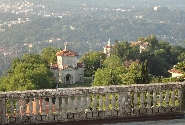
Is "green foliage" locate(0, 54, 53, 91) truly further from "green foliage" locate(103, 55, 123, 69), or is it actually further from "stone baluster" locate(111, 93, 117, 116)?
"stone baluster" locate(111, 93, 117, 116)

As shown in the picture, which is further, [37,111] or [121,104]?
[121,104]

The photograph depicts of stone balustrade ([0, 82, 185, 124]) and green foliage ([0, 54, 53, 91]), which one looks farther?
green foliage ([0, 54, 53, 91])

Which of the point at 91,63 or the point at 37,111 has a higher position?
the point at 37,111

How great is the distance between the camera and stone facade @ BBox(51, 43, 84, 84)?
85.9 metres

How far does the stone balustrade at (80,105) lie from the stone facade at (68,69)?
75247 millimetres

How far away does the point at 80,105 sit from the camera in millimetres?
9812

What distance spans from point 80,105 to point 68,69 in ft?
254

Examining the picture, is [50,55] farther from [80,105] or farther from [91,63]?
[80,105]

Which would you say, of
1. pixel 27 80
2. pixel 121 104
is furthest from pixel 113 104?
pixel 27 80

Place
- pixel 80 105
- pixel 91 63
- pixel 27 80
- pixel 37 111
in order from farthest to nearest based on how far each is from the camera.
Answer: pixel 91 63 < pixel 27 80 < pixel 80 105 < pixel 37 111

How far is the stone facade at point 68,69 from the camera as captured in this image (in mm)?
85938

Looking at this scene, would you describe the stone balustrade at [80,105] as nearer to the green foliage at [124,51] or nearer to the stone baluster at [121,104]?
the stone baluster at [121,104]

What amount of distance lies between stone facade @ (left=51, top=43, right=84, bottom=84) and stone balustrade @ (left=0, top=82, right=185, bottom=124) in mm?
75247

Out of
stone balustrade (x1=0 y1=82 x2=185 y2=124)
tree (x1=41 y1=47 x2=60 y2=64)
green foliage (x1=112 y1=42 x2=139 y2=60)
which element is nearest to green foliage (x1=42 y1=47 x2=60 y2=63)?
tree (x1=41 y1=47 x2=60 y2=64)
